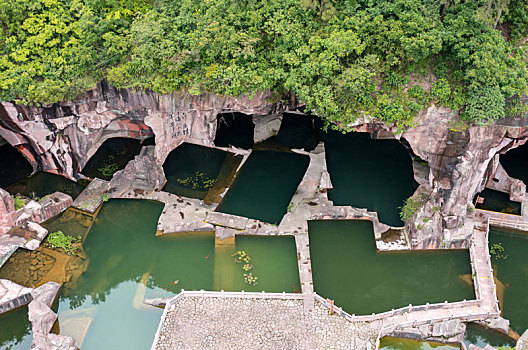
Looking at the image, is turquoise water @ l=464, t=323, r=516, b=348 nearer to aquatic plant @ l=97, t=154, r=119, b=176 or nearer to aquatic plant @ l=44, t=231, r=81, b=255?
aquatic plant @ l=44, t=231, r=81, b=255

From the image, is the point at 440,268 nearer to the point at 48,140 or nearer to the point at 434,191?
the point at 434,191

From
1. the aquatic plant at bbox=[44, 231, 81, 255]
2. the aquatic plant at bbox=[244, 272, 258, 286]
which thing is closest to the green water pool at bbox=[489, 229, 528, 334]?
the aquatic plant at bbox=[244, 272, 258, 286]

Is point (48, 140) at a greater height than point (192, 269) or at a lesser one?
greater

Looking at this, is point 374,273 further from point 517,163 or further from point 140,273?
point 517,163

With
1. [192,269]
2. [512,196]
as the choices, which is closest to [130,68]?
[192,269]

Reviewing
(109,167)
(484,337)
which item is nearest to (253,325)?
(484,337)

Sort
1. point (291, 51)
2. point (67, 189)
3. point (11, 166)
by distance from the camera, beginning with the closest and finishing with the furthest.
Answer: point (291, 51)
point (67, 189)
point (11, 166)
